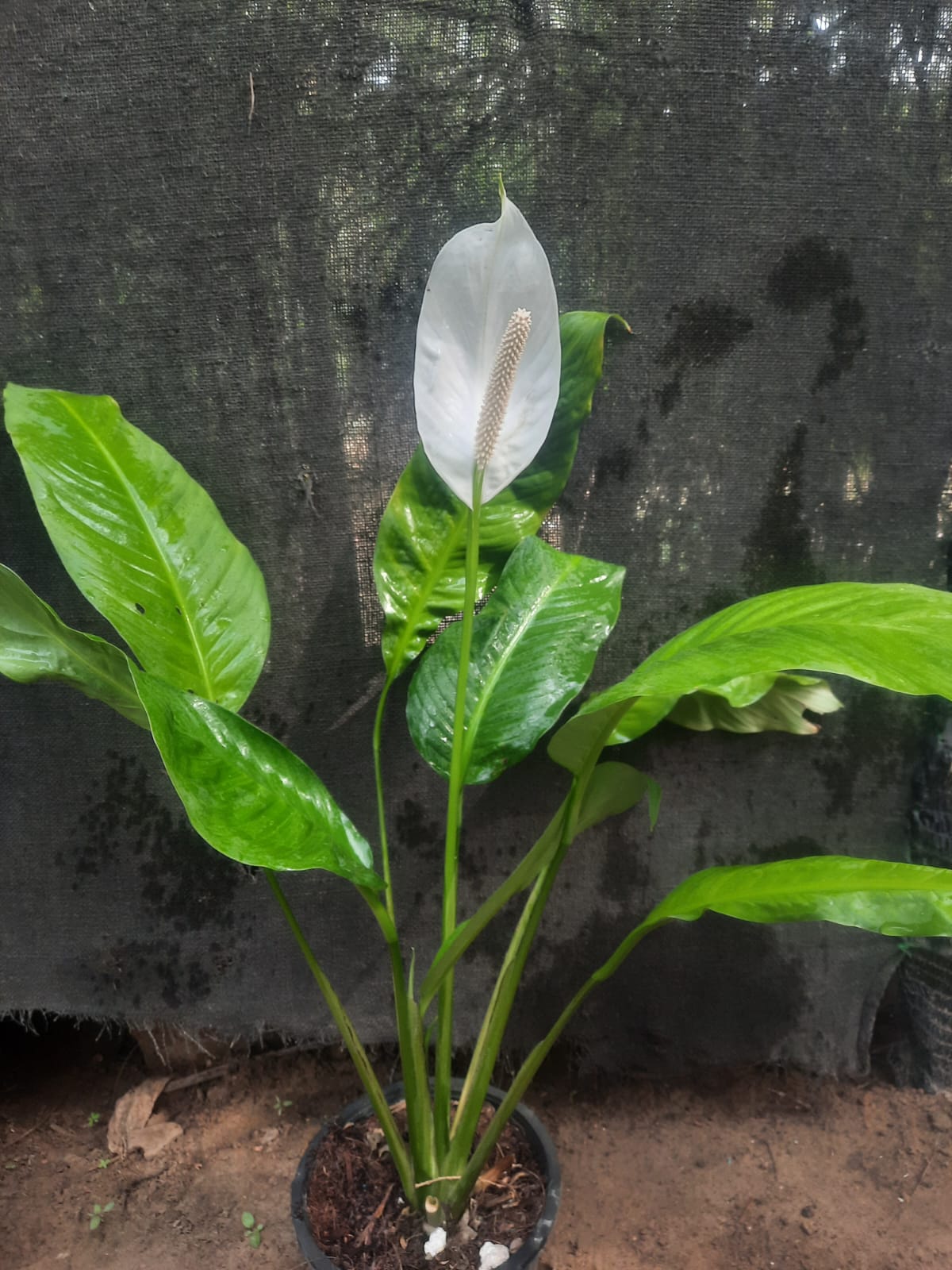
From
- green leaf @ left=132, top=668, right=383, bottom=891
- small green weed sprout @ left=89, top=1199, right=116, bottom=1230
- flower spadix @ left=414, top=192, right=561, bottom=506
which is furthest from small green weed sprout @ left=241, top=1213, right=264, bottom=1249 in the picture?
flower spadix @ left=414, top=192, right=561, bottom=506

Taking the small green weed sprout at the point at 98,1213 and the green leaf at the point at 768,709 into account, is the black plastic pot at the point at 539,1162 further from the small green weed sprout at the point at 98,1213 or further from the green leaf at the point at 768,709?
the green leaf at the point at 768,709

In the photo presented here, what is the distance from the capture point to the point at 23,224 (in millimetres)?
875

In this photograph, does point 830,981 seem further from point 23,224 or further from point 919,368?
point 23,224

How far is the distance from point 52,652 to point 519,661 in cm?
44

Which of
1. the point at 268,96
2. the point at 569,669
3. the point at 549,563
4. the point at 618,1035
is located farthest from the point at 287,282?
the point at 618,1035

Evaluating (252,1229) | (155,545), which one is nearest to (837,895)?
(155,545)

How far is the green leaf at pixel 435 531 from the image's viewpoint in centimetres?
81

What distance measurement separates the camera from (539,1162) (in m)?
0.82

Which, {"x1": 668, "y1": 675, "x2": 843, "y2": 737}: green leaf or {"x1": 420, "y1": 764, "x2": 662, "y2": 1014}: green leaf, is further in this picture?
{"x1": 668, "y1": 675, "x2": 843, "y2": 737}: green leaf

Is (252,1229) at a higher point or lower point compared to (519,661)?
lower

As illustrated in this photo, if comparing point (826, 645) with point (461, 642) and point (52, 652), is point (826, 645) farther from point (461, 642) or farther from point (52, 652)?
point (52, 652)

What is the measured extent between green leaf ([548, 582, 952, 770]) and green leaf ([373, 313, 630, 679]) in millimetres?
288

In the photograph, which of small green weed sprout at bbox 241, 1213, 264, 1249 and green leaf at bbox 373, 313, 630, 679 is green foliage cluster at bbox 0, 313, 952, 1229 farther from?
small green weed sprout at bbox 241, 1213, 264, 1249

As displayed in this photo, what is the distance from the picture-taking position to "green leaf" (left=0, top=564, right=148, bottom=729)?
670 millimetres
